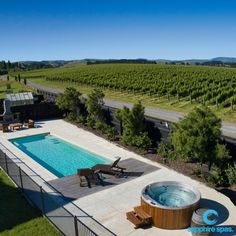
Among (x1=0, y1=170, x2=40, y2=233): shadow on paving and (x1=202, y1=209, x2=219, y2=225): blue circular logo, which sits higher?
(x1=202, y1=209, x2=219, y2=225): blue circular logo

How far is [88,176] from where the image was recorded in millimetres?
13195

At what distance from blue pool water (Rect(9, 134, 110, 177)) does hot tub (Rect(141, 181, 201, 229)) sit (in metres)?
6.10

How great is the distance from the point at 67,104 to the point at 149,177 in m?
13.9

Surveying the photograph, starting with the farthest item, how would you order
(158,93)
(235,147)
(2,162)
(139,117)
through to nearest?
(158,93) < (139,117) < (2,162) < (235,147)

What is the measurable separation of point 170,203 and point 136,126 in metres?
7.88

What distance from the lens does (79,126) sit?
24.3 metres

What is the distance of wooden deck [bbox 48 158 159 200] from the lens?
12.1m

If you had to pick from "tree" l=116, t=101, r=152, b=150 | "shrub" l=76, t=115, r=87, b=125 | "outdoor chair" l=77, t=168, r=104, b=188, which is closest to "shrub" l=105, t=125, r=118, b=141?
"tree" l=116, t=101, r=152, b=150

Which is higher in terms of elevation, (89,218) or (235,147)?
(235,147)

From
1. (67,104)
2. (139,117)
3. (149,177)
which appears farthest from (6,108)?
(149,177)

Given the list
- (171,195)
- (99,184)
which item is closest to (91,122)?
(99,184)

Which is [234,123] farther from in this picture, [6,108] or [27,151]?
[6,108]

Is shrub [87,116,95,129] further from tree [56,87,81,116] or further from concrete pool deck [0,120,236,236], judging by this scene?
concrete pool deck [0,120,236,236]

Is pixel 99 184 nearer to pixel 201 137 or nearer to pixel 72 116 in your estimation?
pixel 201 137
